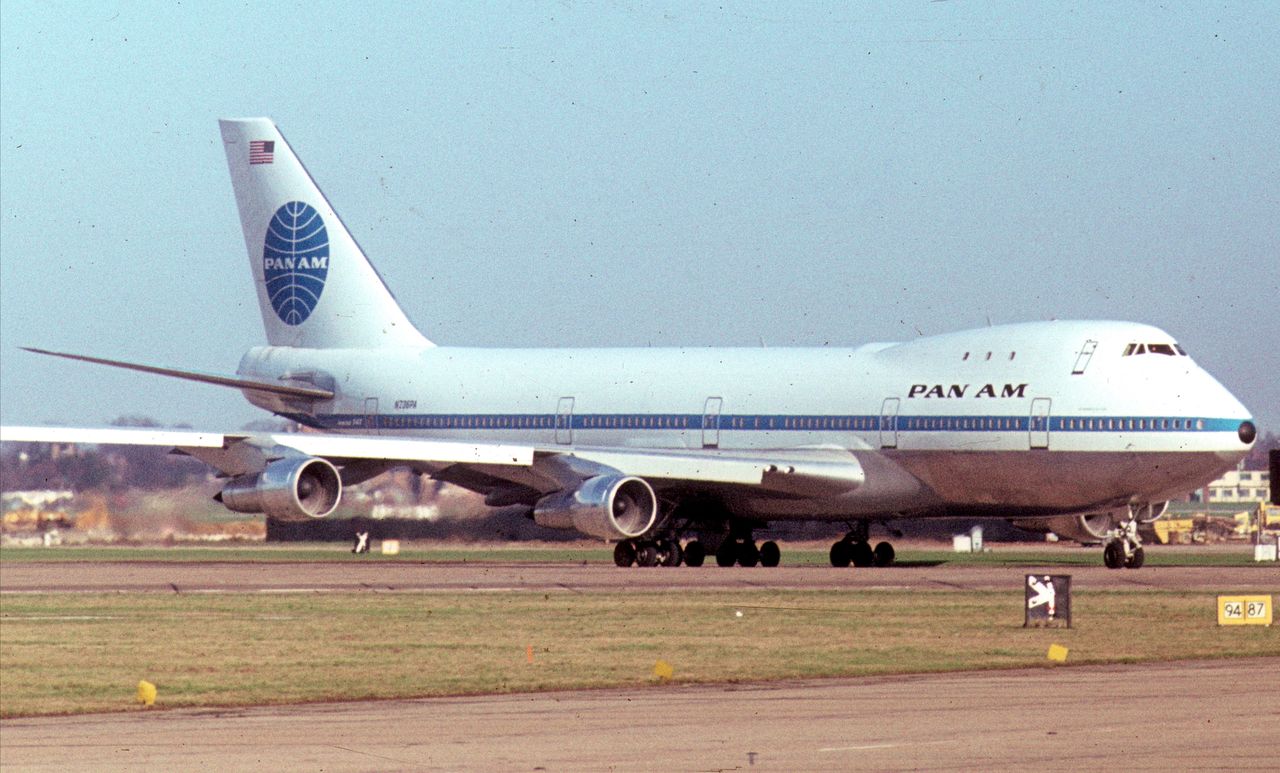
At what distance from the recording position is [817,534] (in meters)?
54.5

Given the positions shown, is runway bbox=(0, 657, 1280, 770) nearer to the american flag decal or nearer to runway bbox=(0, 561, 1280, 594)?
runway bbox=(0, 561, 1280, 594)

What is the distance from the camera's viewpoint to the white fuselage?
4372 cm

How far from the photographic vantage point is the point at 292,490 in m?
43.2

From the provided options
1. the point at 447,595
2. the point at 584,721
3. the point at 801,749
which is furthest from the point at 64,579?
the point at 801,749

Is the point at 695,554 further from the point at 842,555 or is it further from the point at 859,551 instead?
the point at 859,551

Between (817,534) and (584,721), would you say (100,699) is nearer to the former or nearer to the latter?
(584,721)

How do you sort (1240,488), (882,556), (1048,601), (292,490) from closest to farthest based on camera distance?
(1048,601) < (292,490) < (882,556) < (1240,488)

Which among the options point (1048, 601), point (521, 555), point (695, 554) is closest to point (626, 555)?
point (695, 554)

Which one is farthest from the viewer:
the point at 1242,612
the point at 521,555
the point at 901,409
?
the point at 521,555

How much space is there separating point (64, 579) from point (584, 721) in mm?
24958

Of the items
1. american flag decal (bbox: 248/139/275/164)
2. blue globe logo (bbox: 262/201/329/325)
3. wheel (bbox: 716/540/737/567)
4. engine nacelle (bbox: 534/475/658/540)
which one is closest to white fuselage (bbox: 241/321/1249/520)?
wheel (bbox: 716/540/737/567)

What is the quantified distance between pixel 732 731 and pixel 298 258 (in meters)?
41.9

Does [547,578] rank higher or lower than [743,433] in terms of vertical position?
lower

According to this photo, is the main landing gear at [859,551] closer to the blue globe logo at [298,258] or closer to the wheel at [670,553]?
the wheel at [670,553]
